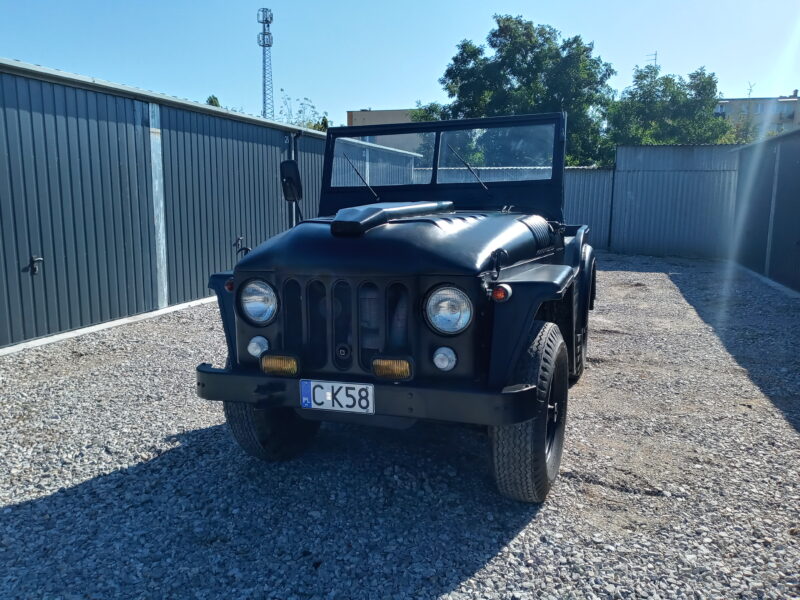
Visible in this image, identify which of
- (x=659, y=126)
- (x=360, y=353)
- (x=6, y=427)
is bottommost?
(x=6, y=427)

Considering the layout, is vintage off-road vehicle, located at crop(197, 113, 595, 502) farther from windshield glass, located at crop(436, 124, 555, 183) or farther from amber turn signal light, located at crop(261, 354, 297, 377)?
windshield glass, located at crop(436, 124, 555, 183)

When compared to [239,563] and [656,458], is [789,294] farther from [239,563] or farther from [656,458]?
[239,563]

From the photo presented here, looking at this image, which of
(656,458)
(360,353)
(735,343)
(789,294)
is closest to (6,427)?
(360,353)

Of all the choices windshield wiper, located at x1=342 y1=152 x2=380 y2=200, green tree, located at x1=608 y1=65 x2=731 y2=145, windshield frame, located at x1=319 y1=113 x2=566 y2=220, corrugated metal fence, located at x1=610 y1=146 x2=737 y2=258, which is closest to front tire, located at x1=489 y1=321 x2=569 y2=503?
windshield frame, located at x1=319 y1=113 x2=566 y2=220

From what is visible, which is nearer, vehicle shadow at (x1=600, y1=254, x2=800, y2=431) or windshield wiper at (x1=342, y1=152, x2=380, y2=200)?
windshield wiper at (x1=342, y1=152, x2=380, y2=200)

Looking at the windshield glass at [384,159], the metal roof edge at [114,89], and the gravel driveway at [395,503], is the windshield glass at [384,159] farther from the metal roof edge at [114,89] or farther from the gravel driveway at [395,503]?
the metal roof edge at [114,89]

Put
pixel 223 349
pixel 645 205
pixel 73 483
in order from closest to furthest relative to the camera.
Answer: pixel 73 483, pixel 223 349, pixel 645 205

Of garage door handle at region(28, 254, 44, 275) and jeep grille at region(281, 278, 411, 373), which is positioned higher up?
jeep grille at region(281, 278, 411, 373)

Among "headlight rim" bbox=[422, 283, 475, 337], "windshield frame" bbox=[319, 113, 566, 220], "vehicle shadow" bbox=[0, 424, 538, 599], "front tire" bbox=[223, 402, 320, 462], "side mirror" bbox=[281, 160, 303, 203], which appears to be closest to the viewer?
"vehicle shadow" bbox=[0, 424, 538, 599]

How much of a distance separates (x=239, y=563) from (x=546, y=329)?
1.79 m

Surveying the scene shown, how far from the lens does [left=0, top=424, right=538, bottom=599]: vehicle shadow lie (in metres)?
2.70

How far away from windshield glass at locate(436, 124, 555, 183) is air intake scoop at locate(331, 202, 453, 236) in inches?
37.0

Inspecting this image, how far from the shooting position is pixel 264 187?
11.3 metres

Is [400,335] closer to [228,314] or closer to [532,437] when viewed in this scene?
[532,437]
